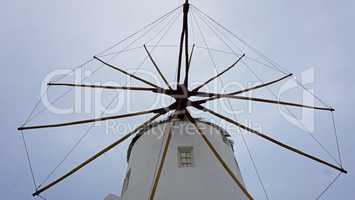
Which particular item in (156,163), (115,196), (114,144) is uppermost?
(114,144)

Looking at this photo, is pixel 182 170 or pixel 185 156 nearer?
pixel 182 170

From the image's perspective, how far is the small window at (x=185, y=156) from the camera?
10.1 m

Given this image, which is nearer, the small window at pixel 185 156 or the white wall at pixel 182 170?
the white wall at pixel 182 170

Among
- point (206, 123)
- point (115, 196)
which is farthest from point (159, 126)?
point (115, 196)

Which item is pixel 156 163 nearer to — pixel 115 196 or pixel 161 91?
pixel 161 91

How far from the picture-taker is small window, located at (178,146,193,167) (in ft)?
33.1

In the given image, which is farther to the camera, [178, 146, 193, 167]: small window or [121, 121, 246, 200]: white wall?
[178, 146, 193, 167]: small window

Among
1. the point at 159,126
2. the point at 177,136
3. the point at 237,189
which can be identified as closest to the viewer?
the point at 237,189

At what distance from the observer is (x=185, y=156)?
10.3 meters

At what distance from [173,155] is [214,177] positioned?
145 cm

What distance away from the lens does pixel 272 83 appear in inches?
437

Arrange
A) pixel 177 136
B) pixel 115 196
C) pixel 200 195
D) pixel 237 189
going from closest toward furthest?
1. pixel 200 195
2. pixel 237 189
3. pixel 177 136
4. pixel 115 196

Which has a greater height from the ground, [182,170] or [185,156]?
[185,156]

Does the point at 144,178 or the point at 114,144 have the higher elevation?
the point at 114,144
